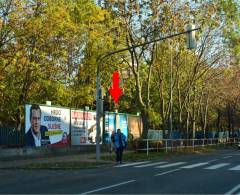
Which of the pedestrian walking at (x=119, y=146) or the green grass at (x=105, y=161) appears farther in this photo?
the pedestrian walking at (x=119, y=146)

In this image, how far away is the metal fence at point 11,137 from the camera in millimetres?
28797

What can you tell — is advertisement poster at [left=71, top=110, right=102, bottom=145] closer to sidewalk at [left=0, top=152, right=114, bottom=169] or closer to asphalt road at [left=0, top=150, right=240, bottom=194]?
sidewalk at [left=0, top=152, right=114, bottom=169]

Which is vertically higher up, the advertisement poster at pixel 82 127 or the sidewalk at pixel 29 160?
the advertisement poster at pixel 82 127

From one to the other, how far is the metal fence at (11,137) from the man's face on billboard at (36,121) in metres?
0.96

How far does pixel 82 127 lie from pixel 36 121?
6.90m

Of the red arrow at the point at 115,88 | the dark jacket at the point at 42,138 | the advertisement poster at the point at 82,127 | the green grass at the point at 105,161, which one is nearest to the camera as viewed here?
the green grass at the point at 105,161

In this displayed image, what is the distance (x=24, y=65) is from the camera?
35750 mm

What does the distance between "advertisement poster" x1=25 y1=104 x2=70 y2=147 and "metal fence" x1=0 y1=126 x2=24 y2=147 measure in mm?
367

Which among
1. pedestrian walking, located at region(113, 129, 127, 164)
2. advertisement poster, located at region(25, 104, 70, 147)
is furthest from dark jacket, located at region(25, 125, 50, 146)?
pedestrian walking, located at region(113, 129, 127, 164)

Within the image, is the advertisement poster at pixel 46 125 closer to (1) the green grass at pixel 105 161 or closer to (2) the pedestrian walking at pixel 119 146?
(1) the green grass at pixel 105 161

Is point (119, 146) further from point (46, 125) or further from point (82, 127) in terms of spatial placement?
point (82, 127)

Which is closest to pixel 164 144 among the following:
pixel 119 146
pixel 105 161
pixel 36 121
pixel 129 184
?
pixel 105 161

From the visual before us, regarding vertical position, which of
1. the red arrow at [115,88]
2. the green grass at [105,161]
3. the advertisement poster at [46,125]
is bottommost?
the green grass at [105,161]

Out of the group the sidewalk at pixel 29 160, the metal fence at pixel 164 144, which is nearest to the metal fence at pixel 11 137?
the sidewalk at pixel 29 160
